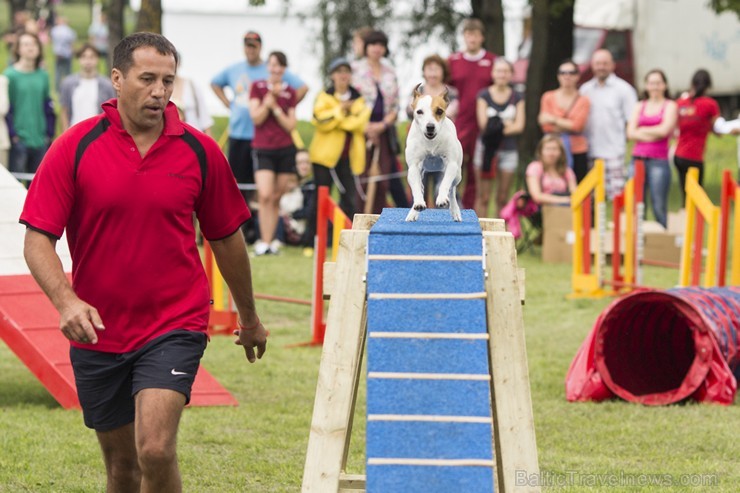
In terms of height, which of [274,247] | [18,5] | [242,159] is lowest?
[274,247]

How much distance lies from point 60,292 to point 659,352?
544cm

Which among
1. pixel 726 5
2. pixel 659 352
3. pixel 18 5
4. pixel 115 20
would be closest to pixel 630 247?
pixel 659 352

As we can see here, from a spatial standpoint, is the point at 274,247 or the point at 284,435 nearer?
the point at 284,435

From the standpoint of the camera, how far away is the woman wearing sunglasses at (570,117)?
627 inches

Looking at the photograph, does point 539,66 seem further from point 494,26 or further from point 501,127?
point 501,127

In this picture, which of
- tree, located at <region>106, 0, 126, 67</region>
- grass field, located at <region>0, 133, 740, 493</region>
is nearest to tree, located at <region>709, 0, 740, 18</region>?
tree, located at <region>106, 0, 126, 67</region>

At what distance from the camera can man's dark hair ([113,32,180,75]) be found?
195 inches

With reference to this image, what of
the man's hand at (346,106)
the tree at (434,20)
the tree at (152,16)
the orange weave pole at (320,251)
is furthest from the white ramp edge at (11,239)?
the tree at (434,20)

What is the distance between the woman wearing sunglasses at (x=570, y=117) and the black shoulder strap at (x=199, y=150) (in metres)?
11.1

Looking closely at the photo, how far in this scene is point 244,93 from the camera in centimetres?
1553

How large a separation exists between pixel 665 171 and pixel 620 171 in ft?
1.69

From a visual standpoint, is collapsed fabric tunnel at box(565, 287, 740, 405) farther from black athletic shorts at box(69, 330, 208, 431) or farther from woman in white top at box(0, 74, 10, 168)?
woman in white top at box(0, 74, 10, 168)

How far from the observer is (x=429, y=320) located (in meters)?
4.50

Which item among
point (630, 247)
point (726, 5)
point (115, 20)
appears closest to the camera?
point (630, 247)
